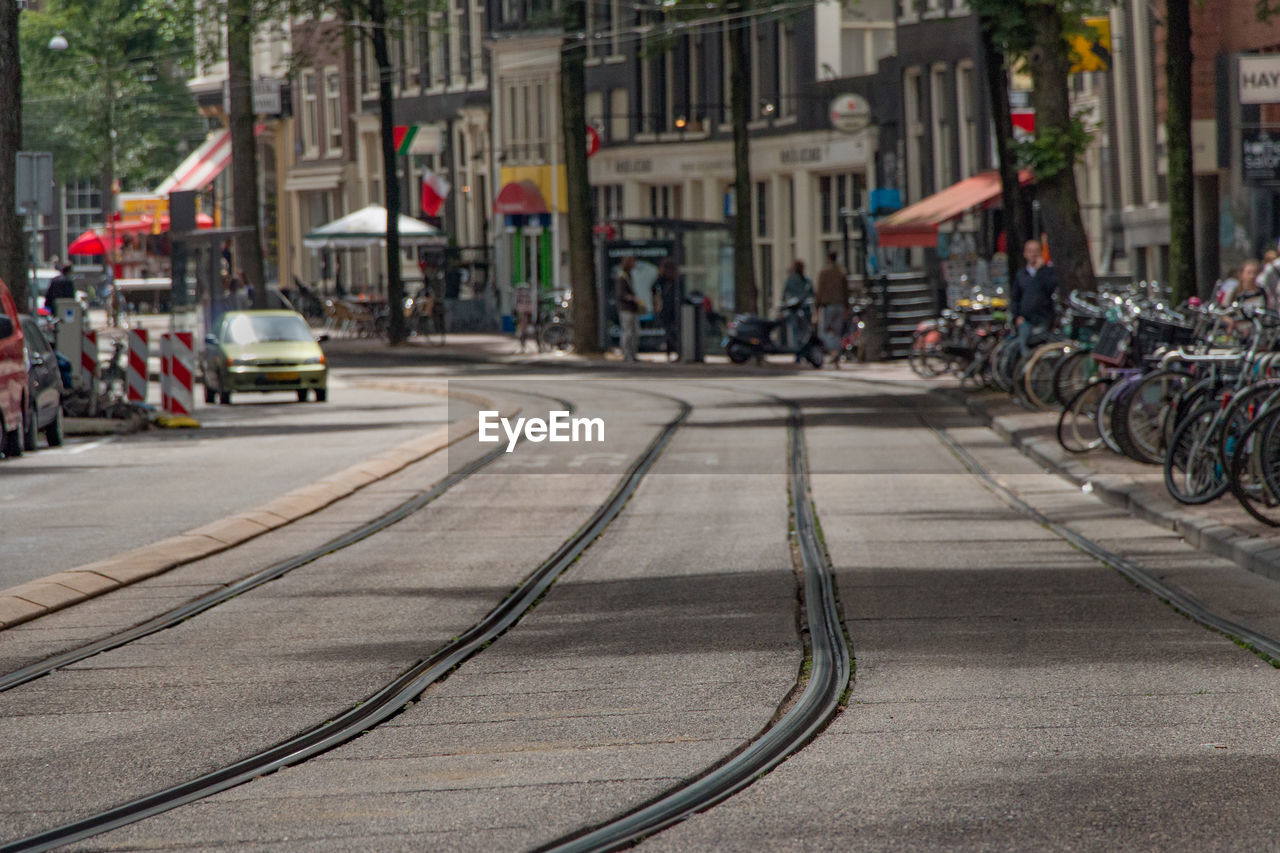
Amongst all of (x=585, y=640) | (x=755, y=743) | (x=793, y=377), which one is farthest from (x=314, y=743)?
(x=793, y=377)

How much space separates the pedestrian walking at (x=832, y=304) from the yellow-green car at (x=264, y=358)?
1023cm

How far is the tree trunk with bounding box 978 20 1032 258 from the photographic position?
2917cm

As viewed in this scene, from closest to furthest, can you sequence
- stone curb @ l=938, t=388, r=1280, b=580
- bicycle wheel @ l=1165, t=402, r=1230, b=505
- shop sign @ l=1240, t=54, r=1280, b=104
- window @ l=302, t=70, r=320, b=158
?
stone curb @ l=938, t=388, r=1280, b=580 → bicycle wheel @ l=1165, t=402, r=1230, b=505 → shop sign @ l=1240, t=54, r=1280, b=104 → window @ l=302, t=70, r=320, b=158

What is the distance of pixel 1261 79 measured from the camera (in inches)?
731

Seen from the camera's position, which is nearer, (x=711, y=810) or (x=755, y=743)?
Result: (x=711, y=810)

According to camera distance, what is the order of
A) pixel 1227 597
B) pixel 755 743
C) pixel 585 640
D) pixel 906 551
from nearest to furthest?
Result: pixel 755 743 < pixel 585 640 < pixel 1227 597 < pixel 906 551

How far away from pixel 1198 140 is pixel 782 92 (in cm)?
2328

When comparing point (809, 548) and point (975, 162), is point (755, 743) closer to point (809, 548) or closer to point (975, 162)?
point (809, 548)

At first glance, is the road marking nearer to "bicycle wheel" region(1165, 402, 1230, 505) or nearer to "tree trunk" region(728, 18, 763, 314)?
"bicycle wheel" region(1165, 402, 1230, 505)

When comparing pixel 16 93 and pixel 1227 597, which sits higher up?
pixel 16 93

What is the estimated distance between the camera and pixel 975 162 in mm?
43750

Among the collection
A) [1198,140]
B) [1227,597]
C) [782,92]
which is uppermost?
[782,92]

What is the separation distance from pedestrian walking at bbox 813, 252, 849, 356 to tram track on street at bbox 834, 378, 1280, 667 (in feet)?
63.7

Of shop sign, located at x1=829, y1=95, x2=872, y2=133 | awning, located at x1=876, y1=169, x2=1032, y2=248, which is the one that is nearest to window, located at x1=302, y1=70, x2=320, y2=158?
shop sign, located at x1=829, y1=95, x2=872, y2=133
